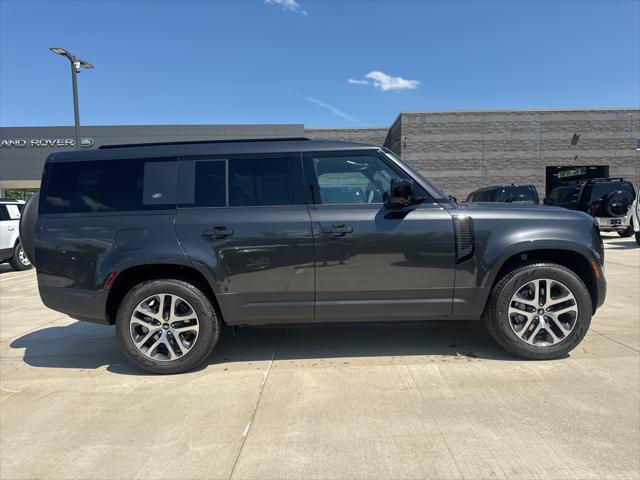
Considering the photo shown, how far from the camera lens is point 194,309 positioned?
3678 millimetres

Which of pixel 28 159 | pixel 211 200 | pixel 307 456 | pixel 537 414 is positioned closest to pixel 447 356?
pixel 537 414

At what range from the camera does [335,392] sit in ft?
10.7

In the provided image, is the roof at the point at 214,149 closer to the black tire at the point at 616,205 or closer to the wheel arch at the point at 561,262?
the wheel arch at the point at 561,262

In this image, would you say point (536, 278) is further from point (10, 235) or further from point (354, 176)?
point (10, 235)

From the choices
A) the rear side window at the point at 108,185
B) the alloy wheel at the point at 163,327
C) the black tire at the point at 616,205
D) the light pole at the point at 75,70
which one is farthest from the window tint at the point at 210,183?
the black tire at the point at 616,205

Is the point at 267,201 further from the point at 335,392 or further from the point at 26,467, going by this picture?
the point at 26,467

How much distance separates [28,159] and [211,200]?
136 feet

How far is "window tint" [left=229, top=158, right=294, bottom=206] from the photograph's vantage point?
146 inches

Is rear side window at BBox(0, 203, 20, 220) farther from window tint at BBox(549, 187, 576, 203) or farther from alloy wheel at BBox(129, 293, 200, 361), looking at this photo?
window tint at BBox(549, 187, 576, 203)

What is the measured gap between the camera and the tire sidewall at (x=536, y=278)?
368 centimetres

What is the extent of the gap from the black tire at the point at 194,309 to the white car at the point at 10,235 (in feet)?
30.0

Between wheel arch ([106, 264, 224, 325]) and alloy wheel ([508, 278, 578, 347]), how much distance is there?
107 inches

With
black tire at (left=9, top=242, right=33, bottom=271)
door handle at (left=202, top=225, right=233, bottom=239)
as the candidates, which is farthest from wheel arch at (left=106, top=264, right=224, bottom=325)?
black tire at (left=9, top=242, right=33, bottom=271)

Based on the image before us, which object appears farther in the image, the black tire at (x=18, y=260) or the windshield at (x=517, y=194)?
the windshield at (x=517, y=194)
